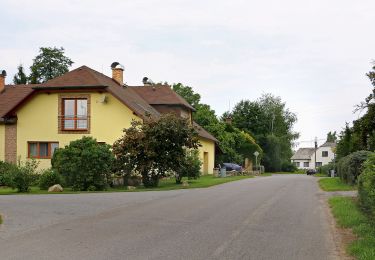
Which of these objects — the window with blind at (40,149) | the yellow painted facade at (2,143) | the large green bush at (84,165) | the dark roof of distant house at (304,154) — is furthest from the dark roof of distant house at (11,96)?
the dark roof of distant house at (304,154)

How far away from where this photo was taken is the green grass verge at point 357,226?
9.01 m

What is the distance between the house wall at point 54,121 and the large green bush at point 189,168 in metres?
4.84

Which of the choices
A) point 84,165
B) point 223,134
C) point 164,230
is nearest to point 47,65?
point 223,134

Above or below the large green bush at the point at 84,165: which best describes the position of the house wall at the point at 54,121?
above

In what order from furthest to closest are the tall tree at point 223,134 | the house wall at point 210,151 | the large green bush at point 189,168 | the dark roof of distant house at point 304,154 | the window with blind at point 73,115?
the dark roof of distant house at point 304,154
the tall tree at point 223,134
the house wall at point 210,151
the window with blind at point 73,115
the large green bush at point 189,168

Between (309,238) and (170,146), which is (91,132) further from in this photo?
(309,238)

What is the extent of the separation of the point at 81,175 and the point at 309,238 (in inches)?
641

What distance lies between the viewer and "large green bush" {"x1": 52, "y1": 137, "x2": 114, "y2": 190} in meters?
25.4

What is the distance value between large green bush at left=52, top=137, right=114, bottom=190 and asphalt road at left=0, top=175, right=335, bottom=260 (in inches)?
276

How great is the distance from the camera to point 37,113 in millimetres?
37250

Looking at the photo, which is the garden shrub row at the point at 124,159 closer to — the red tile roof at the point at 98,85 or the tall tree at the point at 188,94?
the red tile roof at the point at 98,85

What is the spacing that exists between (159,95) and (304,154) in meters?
100

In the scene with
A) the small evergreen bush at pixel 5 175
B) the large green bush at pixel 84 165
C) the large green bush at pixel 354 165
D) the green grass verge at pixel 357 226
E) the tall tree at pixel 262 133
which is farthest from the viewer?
the tall tree at pixel 262 133

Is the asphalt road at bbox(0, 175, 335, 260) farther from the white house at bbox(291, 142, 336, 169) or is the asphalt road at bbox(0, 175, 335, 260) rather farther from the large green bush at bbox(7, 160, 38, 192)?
the white house at bbox(291, 142, 336, 169)
